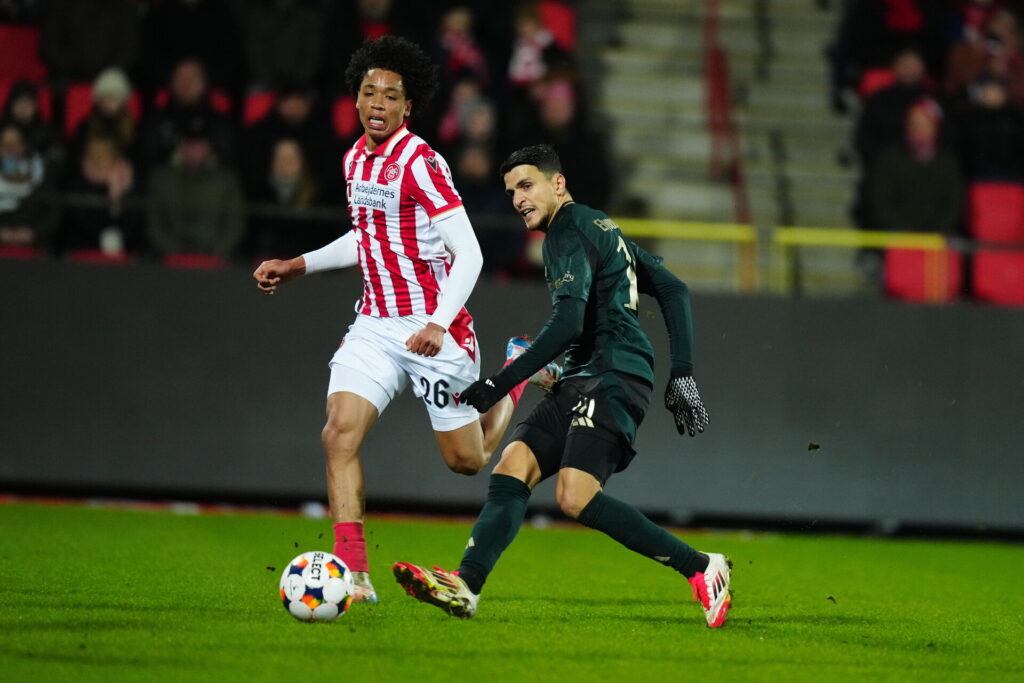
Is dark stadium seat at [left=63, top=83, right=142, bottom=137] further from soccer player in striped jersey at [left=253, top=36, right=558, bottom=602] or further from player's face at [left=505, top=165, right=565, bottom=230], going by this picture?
Answer: player's face at [left=505, top=165, right=565, bottom=230]

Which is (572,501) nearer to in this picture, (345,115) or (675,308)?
(675,308)

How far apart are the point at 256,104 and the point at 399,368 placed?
662 cm

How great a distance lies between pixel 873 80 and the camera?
47.3ft

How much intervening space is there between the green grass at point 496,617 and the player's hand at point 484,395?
34.3 inches

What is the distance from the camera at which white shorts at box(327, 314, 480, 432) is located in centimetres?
631

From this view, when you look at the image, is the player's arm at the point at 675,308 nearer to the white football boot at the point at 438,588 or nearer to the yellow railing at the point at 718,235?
the white football boot at the point at 438,588

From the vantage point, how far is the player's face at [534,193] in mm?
5938

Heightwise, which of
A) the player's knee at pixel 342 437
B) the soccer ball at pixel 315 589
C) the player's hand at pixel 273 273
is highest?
the player's hand at pixel 273 273

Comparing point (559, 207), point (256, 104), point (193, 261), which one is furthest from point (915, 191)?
point (559, 207)

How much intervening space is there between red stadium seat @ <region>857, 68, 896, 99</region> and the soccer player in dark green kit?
8936 mm

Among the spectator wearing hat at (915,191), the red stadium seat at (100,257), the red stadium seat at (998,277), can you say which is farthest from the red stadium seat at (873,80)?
the red stadium seat at (100,257)

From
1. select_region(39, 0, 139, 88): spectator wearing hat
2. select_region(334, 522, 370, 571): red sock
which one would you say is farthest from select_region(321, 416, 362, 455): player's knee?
select_region(39, 0, 139, 88): spectator wearing hat

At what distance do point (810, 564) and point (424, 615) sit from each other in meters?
3.64

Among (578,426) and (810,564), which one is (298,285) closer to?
(810,564)
